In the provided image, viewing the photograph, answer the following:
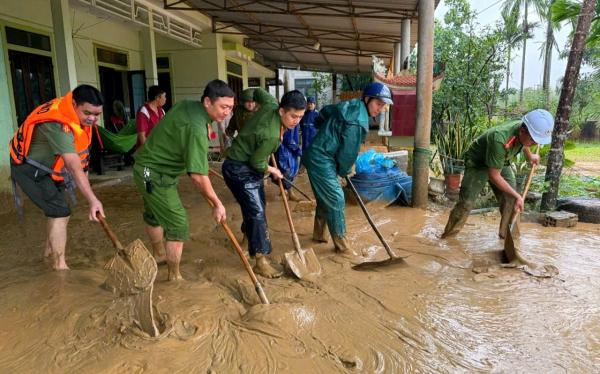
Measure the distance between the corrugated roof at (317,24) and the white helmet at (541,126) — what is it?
433 cm

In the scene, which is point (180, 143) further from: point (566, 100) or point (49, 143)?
point (566, 100)

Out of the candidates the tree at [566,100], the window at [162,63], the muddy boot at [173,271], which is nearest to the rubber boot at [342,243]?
the muddy boot at [173,271]

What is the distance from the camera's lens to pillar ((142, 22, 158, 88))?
8500 millimetres

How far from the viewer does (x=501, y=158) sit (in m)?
3.71

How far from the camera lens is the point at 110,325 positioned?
240cm

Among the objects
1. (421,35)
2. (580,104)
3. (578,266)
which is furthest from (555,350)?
(580,104)

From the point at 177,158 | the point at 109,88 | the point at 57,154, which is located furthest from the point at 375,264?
the point at 109,88

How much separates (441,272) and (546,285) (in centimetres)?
79

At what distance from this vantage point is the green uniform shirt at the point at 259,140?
325 cm

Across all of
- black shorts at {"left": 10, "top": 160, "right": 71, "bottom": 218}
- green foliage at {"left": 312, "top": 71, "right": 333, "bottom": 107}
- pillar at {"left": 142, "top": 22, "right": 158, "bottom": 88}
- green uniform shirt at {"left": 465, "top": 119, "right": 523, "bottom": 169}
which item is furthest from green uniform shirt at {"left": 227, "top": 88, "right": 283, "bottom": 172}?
green foliage at {"left": 312, "top": 71, "right": 333, "bottom": 107}

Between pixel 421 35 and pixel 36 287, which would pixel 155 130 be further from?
pixel 421 35

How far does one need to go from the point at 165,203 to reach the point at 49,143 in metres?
0.95

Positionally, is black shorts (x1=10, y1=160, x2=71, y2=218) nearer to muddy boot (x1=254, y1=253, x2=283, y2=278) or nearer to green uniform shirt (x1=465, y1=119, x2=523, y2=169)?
muddy boot (x1=254, y1=253, x2=283, y2=278)

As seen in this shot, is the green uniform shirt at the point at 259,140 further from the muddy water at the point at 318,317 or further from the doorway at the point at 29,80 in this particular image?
the doorway at the point at 29,80
